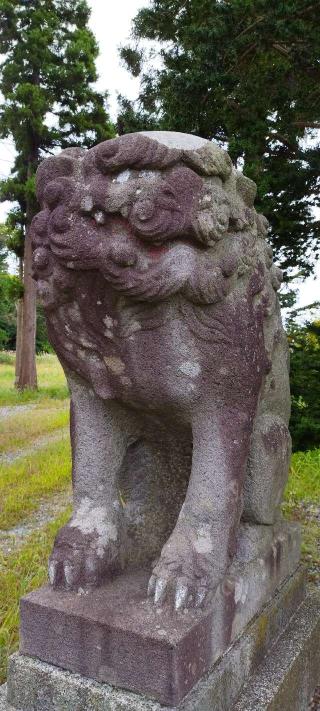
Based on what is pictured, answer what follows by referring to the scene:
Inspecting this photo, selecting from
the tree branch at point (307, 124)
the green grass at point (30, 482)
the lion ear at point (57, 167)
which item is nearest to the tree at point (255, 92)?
the tree branch at point (307, 124)

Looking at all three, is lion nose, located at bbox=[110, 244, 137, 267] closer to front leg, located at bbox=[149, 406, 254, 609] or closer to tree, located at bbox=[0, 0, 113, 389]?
front leg, located at bbox=[149, 406, 254, 609]

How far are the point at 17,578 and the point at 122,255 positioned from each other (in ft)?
7.18

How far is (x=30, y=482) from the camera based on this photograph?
5074 mm

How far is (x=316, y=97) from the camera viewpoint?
17.3 ft

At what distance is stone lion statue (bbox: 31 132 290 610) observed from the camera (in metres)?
1.41

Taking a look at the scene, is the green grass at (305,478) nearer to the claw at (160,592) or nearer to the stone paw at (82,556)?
the stone paw at (82,556)

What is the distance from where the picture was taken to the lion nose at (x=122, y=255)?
138cm

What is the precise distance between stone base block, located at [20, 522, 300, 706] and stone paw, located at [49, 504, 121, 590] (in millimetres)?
32

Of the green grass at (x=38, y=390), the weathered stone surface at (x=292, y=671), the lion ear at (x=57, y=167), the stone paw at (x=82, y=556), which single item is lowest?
the weathered stone surface at (x=292, y=671)

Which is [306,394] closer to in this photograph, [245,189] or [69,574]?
[245,189]

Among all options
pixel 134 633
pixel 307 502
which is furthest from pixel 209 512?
pixel 307 502

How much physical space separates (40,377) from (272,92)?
12121mm

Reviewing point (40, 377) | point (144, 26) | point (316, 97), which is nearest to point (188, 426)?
point (316, 97)

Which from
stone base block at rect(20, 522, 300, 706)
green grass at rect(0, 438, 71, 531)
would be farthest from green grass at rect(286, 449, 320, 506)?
stone base block at rect(20, 522, 300, 706)
